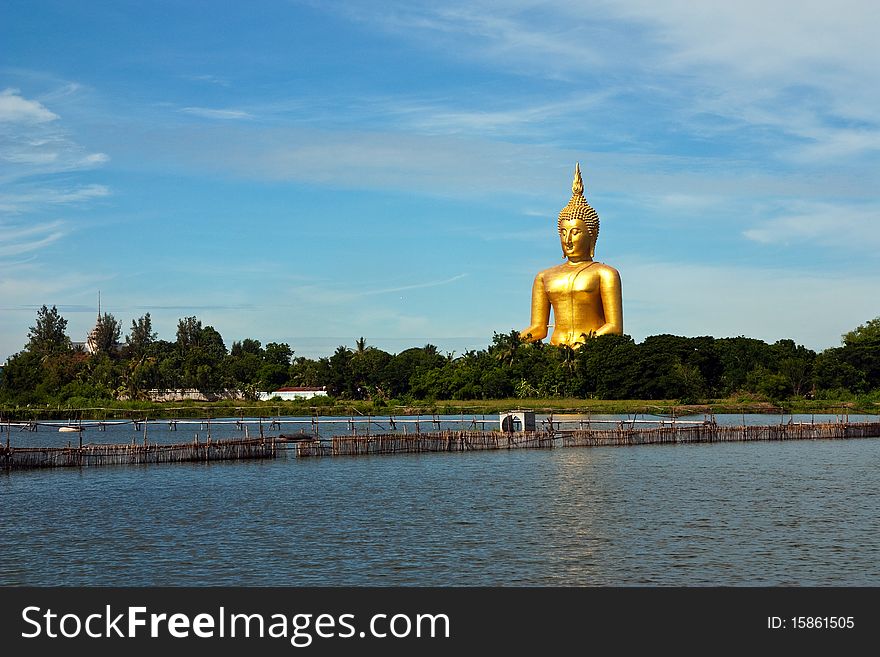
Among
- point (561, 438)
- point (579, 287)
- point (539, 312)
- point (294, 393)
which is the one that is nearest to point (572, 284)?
point (579, 287)

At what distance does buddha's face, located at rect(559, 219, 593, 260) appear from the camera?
98.0 metres

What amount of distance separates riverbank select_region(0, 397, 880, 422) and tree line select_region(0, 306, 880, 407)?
73.8 inches

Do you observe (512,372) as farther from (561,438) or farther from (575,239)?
(561,438)

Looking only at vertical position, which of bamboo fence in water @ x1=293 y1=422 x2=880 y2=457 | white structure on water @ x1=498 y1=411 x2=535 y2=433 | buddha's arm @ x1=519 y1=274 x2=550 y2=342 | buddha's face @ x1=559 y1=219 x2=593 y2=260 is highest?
buddha's face @ x1=559 y1=219 x2=593 y2=260

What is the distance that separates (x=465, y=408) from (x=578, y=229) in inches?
962

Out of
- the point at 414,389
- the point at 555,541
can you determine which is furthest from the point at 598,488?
the point at 414,389

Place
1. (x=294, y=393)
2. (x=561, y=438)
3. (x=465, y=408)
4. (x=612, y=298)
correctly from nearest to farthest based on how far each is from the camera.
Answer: (x=561, y=438) < (x=465, y=408) < (x=612, y=298) < (x=294, y=393)

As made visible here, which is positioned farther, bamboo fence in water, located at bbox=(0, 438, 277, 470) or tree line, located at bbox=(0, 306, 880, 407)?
tree line, located at bbox=(0, 306, 880, 407)

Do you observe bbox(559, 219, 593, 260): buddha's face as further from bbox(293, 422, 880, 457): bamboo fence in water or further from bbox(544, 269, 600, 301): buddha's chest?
bbox(293, 422, 880, 457): bamboo fence in water

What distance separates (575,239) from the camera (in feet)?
322

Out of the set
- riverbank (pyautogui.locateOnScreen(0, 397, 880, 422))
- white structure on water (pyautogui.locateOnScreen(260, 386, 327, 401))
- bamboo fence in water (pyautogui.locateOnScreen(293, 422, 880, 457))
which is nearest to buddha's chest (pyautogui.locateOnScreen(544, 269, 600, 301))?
riverbank (pyautogui.locateOnScreen(0, 397, 880, 422))

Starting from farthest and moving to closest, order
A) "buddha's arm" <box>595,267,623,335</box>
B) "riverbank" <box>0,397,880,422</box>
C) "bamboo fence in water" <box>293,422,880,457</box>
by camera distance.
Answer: "buddha's arm" <box>595,267,623,335</box> < "riverbank" <box>0,397,880,422</box> < "bamboo fence in water" <box>293,422,880,457</box>

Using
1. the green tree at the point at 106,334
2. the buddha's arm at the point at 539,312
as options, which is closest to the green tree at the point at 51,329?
the green tree at the point at 106,334
